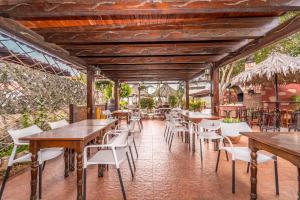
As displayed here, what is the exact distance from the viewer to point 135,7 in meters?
2.65

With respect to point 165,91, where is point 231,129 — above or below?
below

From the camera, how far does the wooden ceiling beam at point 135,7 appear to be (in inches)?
102

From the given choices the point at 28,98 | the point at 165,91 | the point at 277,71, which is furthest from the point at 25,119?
the point at 165,91

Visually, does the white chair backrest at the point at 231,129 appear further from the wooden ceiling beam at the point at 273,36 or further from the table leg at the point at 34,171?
the table leg at the point at 34,171

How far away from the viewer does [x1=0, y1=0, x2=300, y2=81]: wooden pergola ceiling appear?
2.63 meters

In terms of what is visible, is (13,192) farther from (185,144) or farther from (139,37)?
(185,144)

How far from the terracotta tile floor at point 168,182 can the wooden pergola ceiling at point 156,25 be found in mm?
2356

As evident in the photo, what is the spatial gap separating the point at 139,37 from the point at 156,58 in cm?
202

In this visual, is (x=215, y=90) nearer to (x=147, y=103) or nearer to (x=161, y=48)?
(x=161, y=48)

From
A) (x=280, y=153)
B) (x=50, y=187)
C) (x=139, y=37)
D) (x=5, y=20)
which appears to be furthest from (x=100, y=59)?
(x=280, y=153)

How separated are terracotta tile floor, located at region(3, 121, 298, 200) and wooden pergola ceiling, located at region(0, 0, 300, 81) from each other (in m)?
2.36

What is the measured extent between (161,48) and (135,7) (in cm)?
215

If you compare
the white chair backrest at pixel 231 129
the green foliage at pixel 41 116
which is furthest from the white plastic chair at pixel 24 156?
the white chair backrest at pixel 231 129

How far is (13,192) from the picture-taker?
2.85 m
